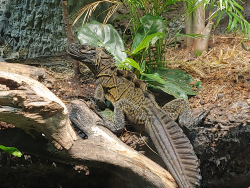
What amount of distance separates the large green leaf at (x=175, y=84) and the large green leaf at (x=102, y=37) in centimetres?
91

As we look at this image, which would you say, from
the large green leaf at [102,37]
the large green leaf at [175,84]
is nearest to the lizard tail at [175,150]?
the large green leaf at [175,84]

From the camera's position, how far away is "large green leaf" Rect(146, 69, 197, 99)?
404 centimetres

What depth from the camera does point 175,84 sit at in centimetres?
421

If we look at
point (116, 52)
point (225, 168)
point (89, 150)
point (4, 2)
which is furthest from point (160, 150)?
point (4, 2)

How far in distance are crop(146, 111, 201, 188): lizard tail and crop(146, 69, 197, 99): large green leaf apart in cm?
72

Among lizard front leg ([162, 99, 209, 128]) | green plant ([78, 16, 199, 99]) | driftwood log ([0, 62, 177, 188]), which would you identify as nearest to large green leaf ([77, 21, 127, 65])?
green plant ([78, 16, 199, 99])

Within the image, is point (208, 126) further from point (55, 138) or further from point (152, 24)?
point (55, 138)

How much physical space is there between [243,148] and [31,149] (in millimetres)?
3127

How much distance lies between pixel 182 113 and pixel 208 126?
0.44 meters

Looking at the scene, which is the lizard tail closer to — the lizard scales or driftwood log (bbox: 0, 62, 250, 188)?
the lizard scales

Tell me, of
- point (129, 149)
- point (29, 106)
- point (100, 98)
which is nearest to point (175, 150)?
point (129, 149)

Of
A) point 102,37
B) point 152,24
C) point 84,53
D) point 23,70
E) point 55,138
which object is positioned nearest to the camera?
point 55,138

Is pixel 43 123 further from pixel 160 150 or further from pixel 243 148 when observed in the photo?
pixel 243 148

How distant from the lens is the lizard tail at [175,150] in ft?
9.22
